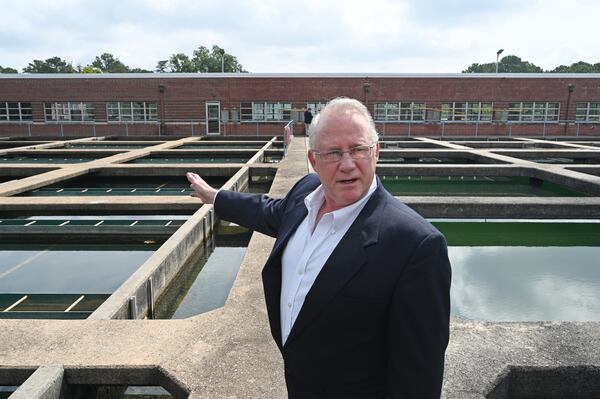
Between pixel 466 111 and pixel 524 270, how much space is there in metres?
23.0

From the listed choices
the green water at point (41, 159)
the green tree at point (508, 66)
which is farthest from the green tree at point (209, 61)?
the green water at point (41, 159)

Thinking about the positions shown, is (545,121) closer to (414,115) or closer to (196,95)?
(414,115)

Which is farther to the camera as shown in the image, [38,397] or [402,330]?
[38,397]

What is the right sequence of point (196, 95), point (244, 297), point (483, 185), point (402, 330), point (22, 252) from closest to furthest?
point (402, 330) < point (244, 297) < point (22, 252) < point (483, 185) < point (196, 95)

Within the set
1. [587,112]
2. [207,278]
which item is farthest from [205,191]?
[587,112]

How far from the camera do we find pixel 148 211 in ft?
28.4

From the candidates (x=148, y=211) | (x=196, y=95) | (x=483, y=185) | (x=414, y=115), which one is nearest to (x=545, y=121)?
(x=414, y=115)

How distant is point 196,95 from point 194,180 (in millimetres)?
26441

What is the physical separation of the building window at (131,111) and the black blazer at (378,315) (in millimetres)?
28268

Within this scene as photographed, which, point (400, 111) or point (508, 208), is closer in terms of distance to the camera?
point (508, 208)

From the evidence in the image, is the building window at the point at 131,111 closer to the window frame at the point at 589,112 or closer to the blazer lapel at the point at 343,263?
the window frame at the point at 589,112

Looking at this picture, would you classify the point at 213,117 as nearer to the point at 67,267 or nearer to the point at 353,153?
the point at 67,267

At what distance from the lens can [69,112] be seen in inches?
1112

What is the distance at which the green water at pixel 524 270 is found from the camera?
5617 millimetres
